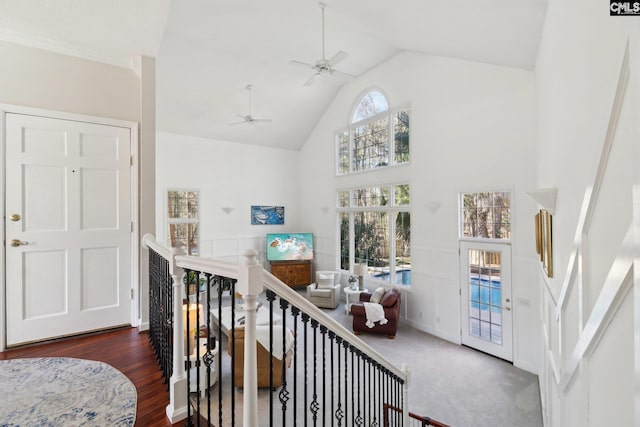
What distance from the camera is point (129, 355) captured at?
2.38m

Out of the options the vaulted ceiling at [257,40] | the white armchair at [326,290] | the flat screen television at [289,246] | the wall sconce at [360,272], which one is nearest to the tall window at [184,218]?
the vaulted ceiling at [257,40]

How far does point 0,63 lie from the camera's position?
2.50 m

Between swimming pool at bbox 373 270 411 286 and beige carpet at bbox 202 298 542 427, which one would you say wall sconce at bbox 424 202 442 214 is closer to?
swimming pool at bbox 373 270 411 286

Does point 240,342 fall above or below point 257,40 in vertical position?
below

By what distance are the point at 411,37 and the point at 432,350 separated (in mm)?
4954

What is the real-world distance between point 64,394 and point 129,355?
0.54 metres

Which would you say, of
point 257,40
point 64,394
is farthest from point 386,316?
point 257,40

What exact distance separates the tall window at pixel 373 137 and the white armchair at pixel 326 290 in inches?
107

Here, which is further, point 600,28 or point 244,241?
point 244,241

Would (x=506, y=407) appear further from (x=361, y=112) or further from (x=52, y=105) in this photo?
(x=361, y=112)

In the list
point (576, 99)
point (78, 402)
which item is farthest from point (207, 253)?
point (576, 99)

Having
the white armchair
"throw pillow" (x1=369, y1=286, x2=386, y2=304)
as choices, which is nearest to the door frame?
"throw pillow" (x1=369, y1=286, x2=386, y2=304)

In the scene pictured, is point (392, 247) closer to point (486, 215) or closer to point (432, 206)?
point (432, 206)

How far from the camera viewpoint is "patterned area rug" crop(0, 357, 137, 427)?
5.39ft
